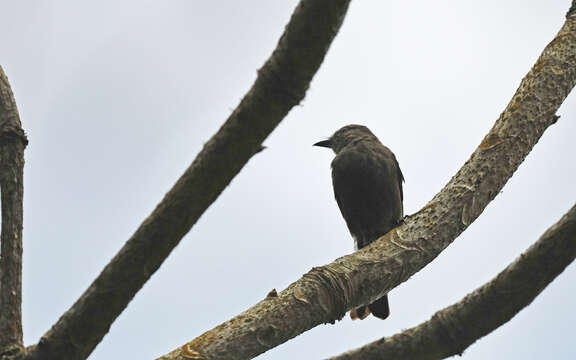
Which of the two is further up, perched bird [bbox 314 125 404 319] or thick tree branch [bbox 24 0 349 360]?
perched bird [bbox 314 125 404 319]

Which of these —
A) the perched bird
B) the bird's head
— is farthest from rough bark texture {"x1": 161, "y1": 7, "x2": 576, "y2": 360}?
the bird's head

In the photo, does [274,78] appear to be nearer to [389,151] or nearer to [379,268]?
[379,268]

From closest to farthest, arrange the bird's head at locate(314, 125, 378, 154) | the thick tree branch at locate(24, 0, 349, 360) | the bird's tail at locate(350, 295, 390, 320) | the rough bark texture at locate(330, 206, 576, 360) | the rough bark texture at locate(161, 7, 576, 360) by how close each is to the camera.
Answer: the thick tree branch at locate(24, 0, 349, 360) < the rough bark texture at locate(330, 206, 576, 360) < the rough bark texture at locate(161, 7, 576, 360) < the bird's tail at locate(350, 295, 390, 320) < the bird's head at locate(314, 125, 378, 154)

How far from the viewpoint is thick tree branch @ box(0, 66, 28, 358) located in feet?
8.23

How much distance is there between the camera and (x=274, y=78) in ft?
7.18

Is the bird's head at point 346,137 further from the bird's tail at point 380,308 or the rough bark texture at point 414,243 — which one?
the rough bark texture at point 414,243

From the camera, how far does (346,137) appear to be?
7730 mm

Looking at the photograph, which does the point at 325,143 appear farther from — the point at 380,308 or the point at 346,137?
the point at 380,308

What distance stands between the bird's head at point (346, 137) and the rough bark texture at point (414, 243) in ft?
10.6

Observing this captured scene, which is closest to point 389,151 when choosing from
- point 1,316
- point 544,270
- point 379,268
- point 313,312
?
point 379,268

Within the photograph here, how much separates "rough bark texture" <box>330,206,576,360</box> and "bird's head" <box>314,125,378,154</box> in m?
4.69

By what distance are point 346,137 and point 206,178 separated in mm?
5575

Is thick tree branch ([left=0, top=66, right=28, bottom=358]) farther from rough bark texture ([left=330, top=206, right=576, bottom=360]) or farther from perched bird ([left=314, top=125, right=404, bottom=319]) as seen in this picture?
perched bird ([left=314, top=125, right=404, bottom=319])

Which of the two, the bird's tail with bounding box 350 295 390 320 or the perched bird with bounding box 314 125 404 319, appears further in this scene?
the perched bird with bounding box 314 125 404 319
